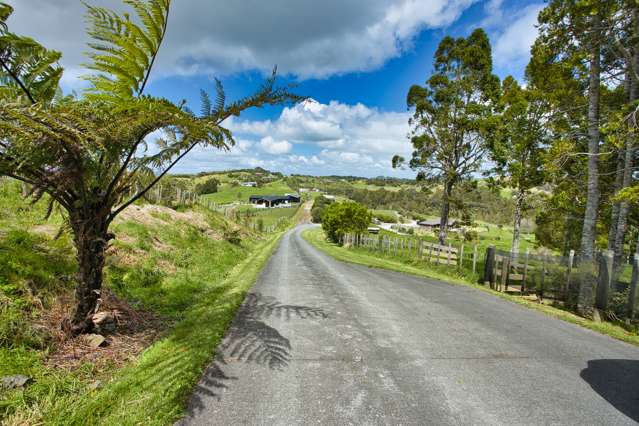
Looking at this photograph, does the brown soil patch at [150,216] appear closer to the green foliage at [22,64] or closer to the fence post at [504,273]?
the green foliage at [22,64]

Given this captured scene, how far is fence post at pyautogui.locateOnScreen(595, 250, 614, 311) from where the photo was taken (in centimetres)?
748

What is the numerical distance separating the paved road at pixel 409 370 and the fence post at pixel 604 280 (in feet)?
8.26

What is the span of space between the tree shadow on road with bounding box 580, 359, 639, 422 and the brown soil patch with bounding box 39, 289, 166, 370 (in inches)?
218

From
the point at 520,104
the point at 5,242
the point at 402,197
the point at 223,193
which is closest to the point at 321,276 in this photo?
the point at 5,242

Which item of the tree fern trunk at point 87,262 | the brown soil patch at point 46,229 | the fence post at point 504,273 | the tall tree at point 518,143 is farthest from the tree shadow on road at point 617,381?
the tall tree at point 518,143

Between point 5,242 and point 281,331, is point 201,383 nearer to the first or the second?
point 281,331

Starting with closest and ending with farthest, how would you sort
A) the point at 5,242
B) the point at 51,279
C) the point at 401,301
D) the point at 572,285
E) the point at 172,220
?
1. the point at 51,279
2. the point at 5,242
3. the point at 401,301
4. the point at 572,285
5. the point at 172,220

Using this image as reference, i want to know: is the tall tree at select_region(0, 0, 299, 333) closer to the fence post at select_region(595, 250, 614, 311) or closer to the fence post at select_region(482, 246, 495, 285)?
the fence post at select_region(595, 250, 614, 311)

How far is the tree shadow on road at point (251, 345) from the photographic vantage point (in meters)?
3.07

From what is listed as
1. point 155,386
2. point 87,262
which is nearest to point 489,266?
point 155,386

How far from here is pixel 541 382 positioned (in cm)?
344

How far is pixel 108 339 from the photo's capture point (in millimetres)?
3967

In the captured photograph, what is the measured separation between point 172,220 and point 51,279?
33.8ft

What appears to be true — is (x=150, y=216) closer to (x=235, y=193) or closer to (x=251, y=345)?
(x=251, y=345)
